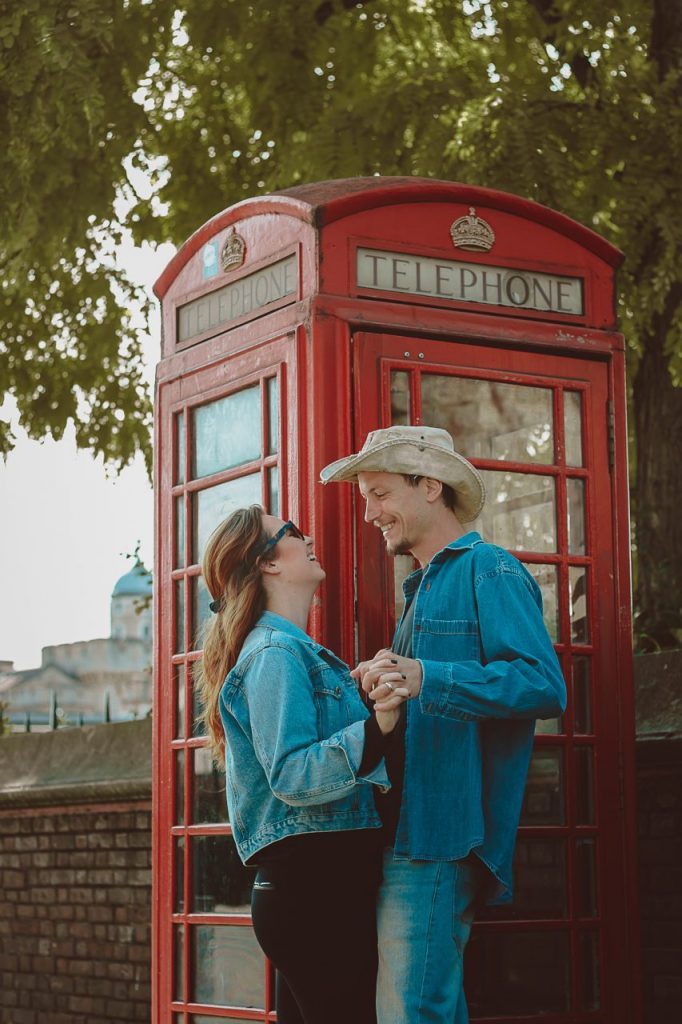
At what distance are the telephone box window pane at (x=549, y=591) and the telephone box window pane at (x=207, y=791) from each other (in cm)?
121

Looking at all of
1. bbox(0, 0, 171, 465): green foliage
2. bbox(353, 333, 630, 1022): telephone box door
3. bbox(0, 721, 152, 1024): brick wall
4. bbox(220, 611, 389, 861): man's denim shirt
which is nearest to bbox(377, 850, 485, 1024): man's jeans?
bbox(220, 611, 389, 861): man's denim shirt

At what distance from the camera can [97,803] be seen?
968 cm

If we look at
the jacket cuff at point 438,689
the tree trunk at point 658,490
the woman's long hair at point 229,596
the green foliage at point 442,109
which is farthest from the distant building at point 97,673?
the jacket cuff at point 438,689

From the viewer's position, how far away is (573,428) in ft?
18.2

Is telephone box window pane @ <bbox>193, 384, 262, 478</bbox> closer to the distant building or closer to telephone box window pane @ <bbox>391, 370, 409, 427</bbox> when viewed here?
telephone box window pane @ <bbox>391, 370, 409, 427</bbox>

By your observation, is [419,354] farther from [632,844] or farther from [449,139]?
[449,139]

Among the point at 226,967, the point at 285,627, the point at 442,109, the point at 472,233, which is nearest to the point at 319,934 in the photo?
the point at 285,627

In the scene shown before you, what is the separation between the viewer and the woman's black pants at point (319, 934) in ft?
12.5

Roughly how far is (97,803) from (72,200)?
4.16 m

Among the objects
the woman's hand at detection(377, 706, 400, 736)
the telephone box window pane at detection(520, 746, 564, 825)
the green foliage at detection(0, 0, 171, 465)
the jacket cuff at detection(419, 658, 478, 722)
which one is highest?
the green foliage at detection(0, 0, 171, 465)

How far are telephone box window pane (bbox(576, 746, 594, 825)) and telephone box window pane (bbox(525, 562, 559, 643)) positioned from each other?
41 centimetres

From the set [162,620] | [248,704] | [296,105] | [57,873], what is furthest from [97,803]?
[248,704]

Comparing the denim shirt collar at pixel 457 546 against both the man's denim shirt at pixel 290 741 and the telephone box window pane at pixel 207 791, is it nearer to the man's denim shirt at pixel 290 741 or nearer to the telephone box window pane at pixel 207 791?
the man's denim shirt at pixel 290 741

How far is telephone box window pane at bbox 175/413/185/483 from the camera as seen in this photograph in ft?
19.1
